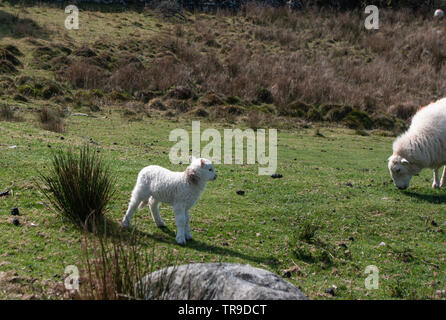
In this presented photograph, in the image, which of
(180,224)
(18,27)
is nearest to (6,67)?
(18,27)

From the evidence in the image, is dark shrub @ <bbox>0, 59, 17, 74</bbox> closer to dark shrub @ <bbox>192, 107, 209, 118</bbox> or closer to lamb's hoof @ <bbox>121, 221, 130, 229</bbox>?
dark shrub @ <bbox>192, 107, 209, 118</bbox>

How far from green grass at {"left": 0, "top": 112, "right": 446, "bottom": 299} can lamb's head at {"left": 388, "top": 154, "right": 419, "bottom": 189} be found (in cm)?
26

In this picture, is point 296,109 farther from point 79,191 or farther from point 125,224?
point 79,191

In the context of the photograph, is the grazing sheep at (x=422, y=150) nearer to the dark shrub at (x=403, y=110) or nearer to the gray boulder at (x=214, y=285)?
the gray boulder at (x=214, y=285)

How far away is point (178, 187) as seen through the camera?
6.65 metres

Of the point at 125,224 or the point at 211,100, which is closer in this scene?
the point at 125,224

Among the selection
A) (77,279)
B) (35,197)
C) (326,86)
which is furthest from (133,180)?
(326,86)

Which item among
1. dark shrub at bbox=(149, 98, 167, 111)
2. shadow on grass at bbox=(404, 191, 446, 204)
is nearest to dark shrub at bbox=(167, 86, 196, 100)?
dark shrub at bbox=(149, 98, 167, 111)

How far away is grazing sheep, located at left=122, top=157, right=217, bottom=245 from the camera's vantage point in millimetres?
6645

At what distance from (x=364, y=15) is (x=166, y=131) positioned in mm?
37419

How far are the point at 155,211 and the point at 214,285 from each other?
348 cm

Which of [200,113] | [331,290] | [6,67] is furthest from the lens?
[6,67]
